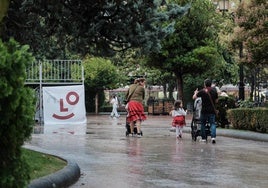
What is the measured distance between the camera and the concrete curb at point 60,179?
674 cm

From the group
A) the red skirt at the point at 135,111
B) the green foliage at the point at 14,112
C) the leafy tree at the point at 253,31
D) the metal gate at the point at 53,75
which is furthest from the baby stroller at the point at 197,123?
the green foliage at the point at 14,112

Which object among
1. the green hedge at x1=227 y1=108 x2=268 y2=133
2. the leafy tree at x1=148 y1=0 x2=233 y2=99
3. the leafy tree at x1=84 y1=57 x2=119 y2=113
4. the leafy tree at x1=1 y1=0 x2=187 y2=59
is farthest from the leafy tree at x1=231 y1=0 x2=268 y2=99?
the leafy tree at x1=84 y1=57 x2=119 y2=113

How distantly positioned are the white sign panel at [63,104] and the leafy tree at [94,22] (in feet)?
48.1

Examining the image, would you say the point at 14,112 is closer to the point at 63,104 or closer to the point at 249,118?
the point at 249,118

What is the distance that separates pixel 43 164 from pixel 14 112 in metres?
4.08

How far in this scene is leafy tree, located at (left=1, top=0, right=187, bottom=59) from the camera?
11.2m

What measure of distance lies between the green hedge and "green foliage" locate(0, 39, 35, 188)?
14.2m

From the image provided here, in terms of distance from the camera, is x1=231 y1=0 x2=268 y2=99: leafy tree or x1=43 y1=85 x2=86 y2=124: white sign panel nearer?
x1=231 y1=0 x2=268 y2=99: leafy tree

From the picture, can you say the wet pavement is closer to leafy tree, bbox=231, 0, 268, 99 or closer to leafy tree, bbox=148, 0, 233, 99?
leafy tree, bbox=231, 0, 268, 99

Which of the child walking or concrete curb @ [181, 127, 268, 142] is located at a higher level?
the child walking

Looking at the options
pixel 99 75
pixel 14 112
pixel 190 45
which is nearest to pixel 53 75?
pixel 190 45

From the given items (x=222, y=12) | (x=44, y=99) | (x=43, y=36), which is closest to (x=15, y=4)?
(x=43, y=36)

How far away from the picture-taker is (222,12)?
47094mm

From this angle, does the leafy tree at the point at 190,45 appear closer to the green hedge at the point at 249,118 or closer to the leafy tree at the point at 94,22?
the green hedge at the point at 249,118
